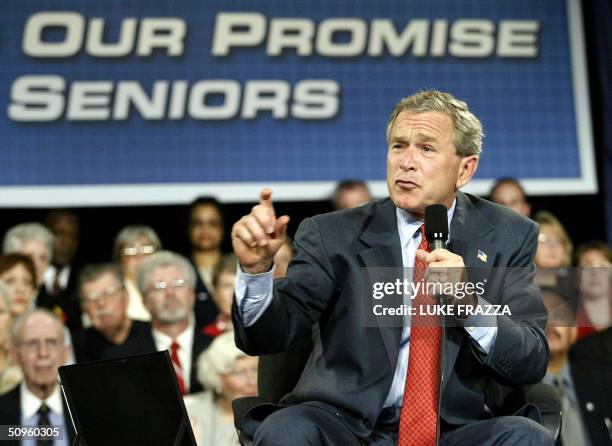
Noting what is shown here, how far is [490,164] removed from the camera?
19.7 ft

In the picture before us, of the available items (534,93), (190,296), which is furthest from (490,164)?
(190,296)

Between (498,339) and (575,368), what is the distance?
0.50 m

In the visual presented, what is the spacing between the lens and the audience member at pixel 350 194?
211 inches

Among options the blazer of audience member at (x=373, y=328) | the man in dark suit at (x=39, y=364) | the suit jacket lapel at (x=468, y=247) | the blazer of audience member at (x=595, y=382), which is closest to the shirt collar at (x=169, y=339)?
the man in dark suit at (x=39, y=364)

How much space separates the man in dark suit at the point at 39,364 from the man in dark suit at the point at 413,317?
1.38 m

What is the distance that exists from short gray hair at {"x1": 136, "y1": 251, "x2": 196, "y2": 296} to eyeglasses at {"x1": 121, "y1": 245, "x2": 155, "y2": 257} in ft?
1.30

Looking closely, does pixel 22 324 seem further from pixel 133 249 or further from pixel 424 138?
pixel 424 138

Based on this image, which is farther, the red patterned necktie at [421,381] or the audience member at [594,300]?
the audience member at [594,300]

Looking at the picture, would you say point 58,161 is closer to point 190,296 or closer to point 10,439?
point 190,296

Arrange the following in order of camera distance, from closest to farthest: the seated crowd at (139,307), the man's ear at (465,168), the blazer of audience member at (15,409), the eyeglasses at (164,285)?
the man's ear at (465,168), the blazer of audience member at (15,409), the seated crowd at (139,307), the eyeglasses at (164,285)

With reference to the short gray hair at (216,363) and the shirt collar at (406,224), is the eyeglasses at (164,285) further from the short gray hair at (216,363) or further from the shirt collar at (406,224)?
the shirt collar at (406,224)

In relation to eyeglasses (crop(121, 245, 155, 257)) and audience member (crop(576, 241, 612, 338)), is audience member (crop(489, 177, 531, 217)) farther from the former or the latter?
audience member (crop(576, 241, 612, 338))

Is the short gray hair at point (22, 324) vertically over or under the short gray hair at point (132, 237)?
under

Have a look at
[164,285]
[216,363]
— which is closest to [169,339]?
[164,285]
